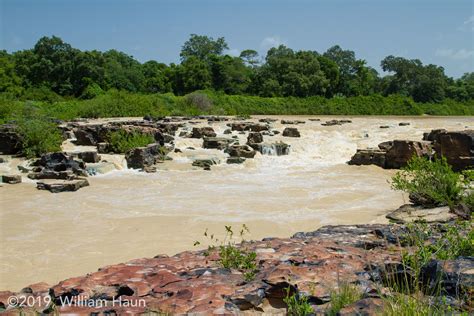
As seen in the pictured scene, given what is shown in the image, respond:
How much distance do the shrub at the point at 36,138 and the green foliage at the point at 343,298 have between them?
13.7m

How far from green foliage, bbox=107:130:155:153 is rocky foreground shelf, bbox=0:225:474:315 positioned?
1208 cm

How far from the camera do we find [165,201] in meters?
10.5

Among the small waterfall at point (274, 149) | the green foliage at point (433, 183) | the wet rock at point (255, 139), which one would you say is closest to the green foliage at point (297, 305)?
the green foliage at point (433, 183)

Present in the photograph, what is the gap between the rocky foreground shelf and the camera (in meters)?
2.93

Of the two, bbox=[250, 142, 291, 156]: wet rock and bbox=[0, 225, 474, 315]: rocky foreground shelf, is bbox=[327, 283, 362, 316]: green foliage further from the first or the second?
bbox=[250, 142, 291, 156]: wet rock

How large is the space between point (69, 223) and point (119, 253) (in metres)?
2.22

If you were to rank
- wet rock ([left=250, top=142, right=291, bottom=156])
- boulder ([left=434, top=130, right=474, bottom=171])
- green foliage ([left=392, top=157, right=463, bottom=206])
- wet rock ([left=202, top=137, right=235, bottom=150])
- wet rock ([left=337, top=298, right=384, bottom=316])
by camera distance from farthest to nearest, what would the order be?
wet rock ([left=202, top=137, right=235, bottom=150])
wet rock ([left=250, top=142, right=291, bottom=156])
boulder ([left=434, top=130, right=474, bottom=171])
green foliage ([left=392, top=157, right=463, bottom=206])
wet rock ([left=337, top=298, right=384, bottom=316])

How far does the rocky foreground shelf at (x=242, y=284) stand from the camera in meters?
2.93

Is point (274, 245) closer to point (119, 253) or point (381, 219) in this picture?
point (119, 253)

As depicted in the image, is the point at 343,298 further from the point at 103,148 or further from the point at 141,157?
the point at 103,148

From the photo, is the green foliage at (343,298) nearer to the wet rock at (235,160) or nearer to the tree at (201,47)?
the wet rock at (235,160)

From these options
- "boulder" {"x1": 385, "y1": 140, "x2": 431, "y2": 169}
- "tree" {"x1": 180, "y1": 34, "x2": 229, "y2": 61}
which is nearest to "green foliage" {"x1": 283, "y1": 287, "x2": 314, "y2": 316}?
"boulder" {"x1": 385, "y1": 140, "x2": 431, "y2": 169}

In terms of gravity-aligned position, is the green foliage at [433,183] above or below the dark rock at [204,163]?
above

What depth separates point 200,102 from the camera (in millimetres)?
35906
